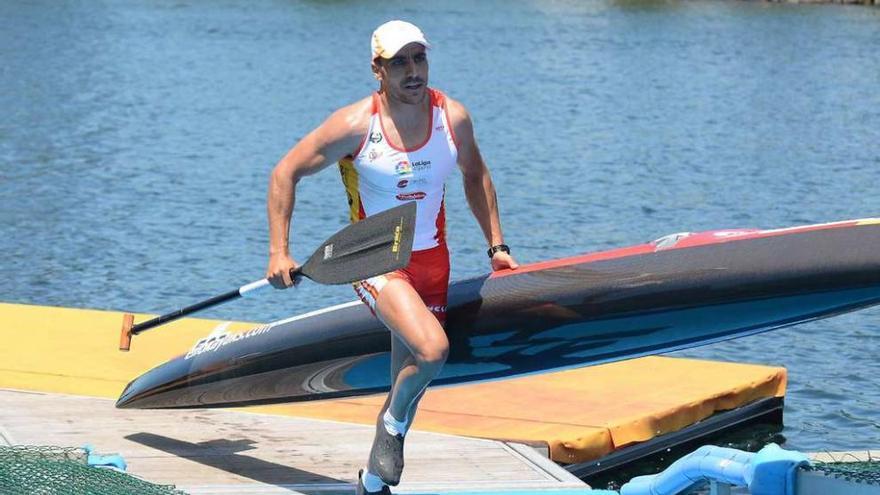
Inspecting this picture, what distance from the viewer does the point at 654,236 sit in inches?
786

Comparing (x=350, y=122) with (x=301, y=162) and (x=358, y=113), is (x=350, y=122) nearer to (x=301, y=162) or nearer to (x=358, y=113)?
(x=358, y=113)

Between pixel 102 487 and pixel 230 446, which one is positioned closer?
pixel 102 487

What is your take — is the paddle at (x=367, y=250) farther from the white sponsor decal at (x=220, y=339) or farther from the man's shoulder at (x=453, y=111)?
the white sponsor decal at (x=220, y=339)

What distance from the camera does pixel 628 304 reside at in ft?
22.5

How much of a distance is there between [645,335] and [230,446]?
213 centimetres

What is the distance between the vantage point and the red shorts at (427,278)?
20.7 feet

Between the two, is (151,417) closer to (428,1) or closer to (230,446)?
(230,446)

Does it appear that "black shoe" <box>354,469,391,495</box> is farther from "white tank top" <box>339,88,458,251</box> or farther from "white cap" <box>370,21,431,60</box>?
"white cap" <box>370,21,431,60</box>

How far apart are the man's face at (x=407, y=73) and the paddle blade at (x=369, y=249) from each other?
438 millimetres

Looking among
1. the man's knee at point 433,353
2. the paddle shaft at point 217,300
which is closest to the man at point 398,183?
the man's knee at point 433,353

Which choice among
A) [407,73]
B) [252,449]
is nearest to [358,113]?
[407,73]

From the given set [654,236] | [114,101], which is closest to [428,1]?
[114,101]

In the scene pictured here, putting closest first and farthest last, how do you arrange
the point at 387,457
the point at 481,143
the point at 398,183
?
the point at 387,457 < the point at 398,183 < the point at 481,143

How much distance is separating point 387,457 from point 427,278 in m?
0.76
